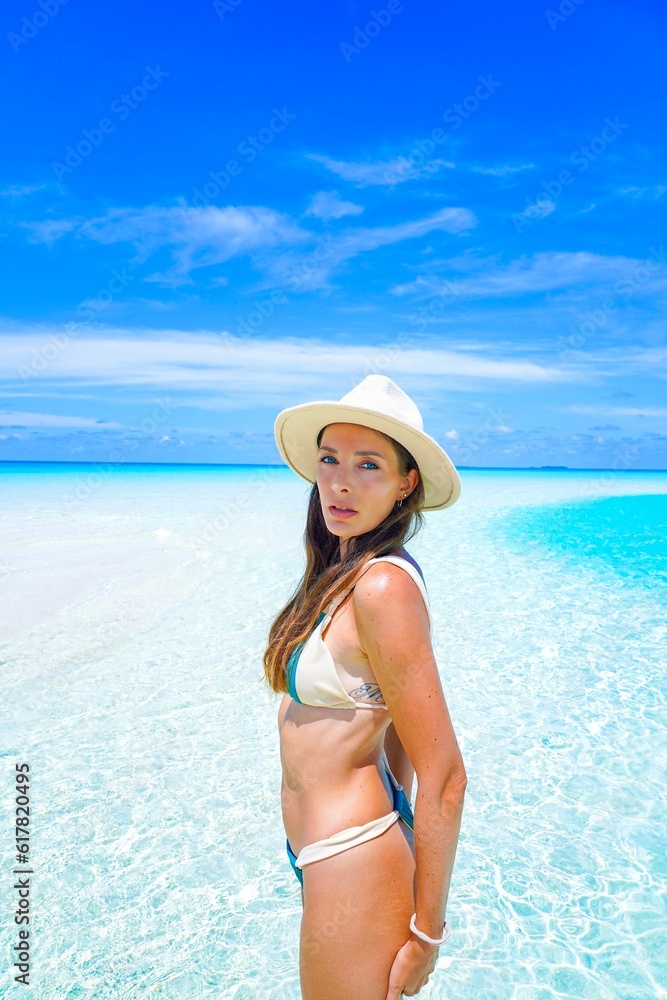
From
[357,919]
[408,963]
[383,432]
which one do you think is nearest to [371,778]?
[357,919]

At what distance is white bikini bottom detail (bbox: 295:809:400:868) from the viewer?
1706 mm

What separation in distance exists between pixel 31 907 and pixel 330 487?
10.7 feet

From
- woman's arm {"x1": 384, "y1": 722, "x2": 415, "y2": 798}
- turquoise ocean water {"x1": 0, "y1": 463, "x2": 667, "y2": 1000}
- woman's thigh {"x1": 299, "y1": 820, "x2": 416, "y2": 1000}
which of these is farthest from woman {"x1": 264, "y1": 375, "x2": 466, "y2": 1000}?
turquoise ocean water {"x1": 0, "y1": 463, "x2": 667, "y2": 1000}

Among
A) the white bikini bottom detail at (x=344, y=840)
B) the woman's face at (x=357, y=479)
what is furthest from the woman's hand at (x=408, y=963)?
the woman's face at (x=357, y=479)

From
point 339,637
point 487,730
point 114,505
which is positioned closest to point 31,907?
point 339,637

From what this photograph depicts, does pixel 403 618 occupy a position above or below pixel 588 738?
above

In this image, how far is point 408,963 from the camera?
164 cm

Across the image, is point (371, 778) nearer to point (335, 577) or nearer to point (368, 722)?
point (368, 722)

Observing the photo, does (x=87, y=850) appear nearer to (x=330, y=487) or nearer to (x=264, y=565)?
(x=330, y=487)

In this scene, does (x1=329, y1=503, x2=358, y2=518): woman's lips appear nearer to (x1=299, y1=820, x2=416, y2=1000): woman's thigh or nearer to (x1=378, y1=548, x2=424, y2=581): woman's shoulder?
(x1=378, y1=548, x2=424, y2=581): woman's shoulder

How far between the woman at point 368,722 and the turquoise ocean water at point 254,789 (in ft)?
6.27

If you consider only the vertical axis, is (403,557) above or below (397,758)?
above

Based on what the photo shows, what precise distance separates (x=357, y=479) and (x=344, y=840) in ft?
3.09

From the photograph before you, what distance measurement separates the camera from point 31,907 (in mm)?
3590
